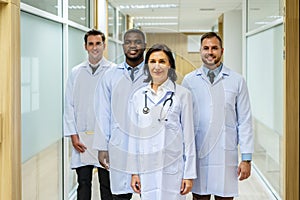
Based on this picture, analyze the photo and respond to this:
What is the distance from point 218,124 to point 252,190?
1.06m

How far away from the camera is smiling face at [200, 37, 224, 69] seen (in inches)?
104

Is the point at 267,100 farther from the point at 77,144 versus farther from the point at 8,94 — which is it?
the point at 8,94

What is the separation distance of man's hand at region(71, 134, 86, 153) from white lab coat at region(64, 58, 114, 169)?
25 mm

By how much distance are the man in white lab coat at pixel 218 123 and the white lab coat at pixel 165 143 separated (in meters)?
0.17

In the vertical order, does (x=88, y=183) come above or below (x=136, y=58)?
below

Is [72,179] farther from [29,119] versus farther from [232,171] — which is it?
[232,171]

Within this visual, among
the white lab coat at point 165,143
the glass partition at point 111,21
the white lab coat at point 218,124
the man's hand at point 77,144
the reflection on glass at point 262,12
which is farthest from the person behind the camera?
the reflection on glass at point 262,12

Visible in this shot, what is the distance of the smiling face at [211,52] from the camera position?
265 centimetres

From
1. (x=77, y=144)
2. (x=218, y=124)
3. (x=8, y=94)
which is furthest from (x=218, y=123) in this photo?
(x=8, y=94)

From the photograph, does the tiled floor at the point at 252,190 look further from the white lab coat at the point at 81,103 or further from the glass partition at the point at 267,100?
the white lab coat at the point at 81,103

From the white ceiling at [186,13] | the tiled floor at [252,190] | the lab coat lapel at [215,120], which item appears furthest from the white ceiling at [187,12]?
the tiled floor at [252,190]

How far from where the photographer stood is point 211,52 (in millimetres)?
2664

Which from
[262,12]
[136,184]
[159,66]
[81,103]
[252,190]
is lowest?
[252,190]

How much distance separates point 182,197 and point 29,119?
0.90m
